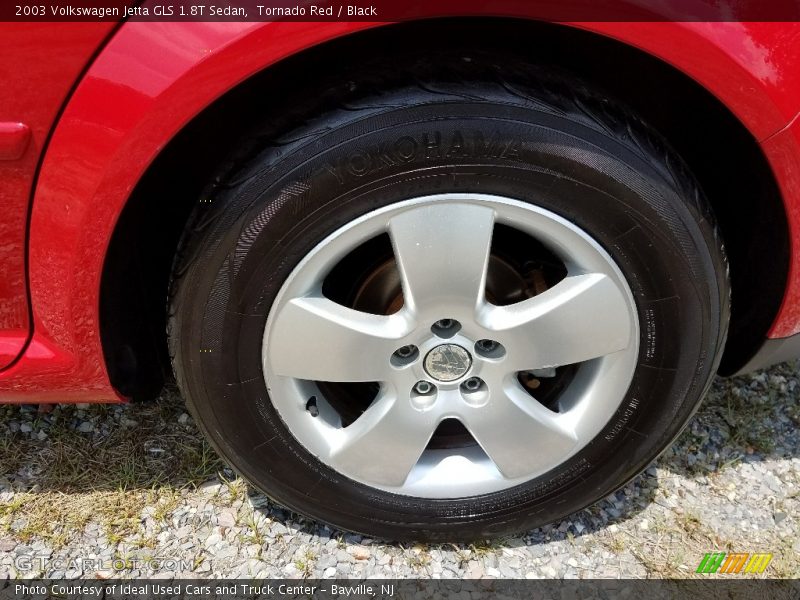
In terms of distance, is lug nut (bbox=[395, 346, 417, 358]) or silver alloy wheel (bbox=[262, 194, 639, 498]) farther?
lug nut (bbox=[395, 346, 417, 358])

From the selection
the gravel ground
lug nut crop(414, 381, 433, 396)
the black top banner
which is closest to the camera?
the black top banner

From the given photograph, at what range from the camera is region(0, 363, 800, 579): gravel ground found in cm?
175

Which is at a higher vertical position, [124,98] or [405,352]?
[124,98]

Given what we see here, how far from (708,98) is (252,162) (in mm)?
888

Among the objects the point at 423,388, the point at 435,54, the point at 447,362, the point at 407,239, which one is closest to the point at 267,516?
the point at 423,388

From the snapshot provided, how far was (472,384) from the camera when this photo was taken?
1590 mm

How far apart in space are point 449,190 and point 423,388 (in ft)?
1.59

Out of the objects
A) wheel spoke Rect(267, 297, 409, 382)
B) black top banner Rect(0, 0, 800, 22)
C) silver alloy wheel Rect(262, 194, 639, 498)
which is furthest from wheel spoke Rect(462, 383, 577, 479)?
black top banner Rect(0, 0, 800, 22)

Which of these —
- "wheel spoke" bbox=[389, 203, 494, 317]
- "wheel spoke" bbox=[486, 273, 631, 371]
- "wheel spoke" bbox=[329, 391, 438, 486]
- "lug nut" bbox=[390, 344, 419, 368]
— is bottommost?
"wheel spoke" bbox=[329, 391, 438, 486]

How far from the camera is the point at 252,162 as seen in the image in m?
1.32

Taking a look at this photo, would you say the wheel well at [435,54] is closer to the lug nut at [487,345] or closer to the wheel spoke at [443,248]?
the wheel spoke at [443,248]

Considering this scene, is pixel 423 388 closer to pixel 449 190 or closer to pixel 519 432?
pixel 519 432

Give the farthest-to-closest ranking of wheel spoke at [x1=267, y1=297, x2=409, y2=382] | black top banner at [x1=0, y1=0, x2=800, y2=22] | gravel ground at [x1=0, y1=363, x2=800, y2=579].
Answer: gravel ground at [x1=0, y1=363, x2=800, y2=579] < wheel spoke at [x1=267, y1=297, x2=409, y2=382] < black top banner at [x1=0, y1=0, x2=800, y2=22]

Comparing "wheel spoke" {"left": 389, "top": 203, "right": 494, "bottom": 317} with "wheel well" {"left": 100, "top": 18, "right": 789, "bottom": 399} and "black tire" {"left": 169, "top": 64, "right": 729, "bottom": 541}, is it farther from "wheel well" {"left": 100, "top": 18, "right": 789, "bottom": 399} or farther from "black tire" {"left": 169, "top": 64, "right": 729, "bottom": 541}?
"wheel well" {"left": 100, "top": 18, "right": 789, "bottom": 399}
